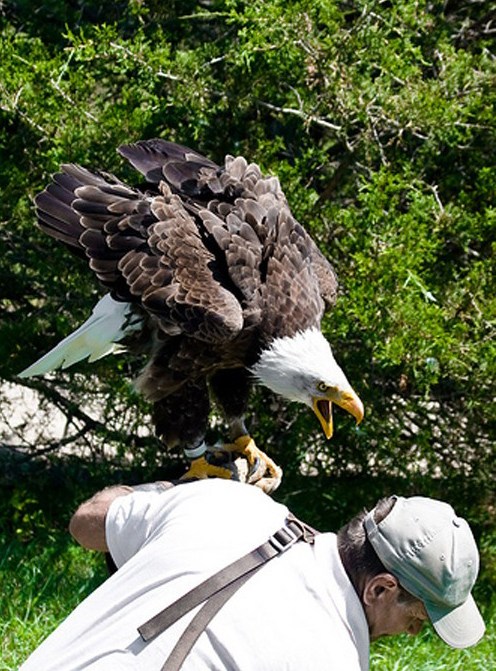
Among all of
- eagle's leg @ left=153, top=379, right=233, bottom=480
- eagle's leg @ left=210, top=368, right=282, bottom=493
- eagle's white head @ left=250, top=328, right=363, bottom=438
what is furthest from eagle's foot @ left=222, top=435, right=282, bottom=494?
eagle's white head @ left=250, top=328, right=363, bottom=438

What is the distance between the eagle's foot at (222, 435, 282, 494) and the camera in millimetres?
4414

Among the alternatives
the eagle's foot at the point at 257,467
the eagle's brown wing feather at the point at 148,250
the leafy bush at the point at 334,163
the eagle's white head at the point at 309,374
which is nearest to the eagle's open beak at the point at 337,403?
the eagle's white head at the point at 309,374

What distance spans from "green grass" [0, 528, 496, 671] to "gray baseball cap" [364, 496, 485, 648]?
7.70 feet

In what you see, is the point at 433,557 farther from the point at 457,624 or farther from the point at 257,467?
the point at 257,467

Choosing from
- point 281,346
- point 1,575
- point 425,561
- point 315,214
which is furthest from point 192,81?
point 425,561

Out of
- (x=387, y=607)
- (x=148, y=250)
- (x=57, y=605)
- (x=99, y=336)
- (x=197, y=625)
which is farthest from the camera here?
(x=57, y=605)

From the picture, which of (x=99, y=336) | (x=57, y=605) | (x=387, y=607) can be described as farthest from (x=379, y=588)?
(x=57, y=605)

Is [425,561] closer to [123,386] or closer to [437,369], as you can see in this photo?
[437,369]

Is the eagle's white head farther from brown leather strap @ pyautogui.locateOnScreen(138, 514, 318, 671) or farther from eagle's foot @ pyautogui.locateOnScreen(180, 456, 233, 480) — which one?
brown leather strap @ pyautogui.locateOnScreen(138, 514, 318, 671)

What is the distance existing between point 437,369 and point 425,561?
2747mm

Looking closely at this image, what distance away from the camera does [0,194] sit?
5914 millimetres

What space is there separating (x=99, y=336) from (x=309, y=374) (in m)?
0.98

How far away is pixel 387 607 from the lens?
2576 millimetres

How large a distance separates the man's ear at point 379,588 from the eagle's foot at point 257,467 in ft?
5.85
